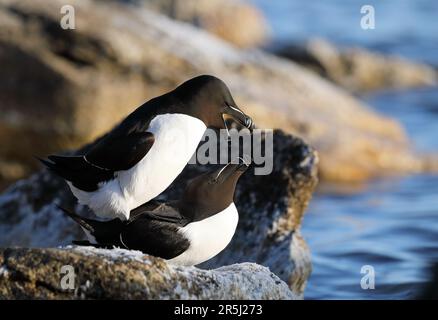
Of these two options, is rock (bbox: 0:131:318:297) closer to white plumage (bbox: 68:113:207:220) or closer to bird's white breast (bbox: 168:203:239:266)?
bird's white breast (bbox: 168:203:239:266)

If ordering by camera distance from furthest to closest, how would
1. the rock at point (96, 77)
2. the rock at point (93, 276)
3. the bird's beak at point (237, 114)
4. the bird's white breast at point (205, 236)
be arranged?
1. the rock at point (96, 77)
2. the bird's beak at point (237, 114)
3. the bird's white breast at point (205, 236)
4. the rock at point (93, 276)

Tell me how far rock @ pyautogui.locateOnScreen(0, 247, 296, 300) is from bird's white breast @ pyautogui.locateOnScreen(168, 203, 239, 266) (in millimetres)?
636

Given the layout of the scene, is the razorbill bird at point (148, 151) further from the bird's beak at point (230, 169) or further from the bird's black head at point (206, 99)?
the bird's beak at point (230, 169)

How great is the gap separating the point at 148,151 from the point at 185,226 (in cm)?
49

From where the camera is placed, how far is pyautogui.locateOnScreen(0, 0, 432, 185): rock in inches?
450

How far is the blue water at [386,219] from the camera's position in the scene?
914cm

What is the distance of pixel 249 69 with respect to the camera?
513 inches

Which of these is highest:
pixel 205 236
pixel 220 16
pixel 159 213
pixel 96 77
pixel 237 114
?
pixel 220 16

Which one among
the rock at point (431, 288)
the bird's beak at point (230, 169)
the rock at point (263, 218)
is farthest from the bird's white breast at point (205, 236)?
the rock at point (431, 288)

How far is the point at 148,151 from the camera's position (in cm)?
Answer: 618

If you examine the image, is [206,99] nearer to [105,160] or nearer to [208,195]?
[208,195]

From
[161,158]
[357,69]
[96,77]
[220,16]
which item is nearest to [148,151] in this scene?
[161,158]

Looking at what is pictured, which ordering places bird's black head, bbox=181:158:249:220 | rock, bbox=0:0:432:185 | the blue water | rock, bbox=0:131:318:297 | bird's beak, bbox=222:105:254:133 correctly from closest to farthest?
1. bird's black head, bbox=181:158:249:220
2. bird's beak, bbox=222:105:254:133
3. rock, bbox=0:131:318:297
4. the blue water
5. rock, bbox=0:0:432:185

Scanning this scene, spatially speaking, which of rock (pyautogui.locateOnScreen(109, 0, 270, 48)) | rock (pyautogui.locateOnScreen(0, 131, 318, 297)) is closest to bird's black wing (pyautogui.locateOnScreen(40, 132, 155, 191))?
rock (pyautogui.locateOnScreen(0, 131, 318, 297))
